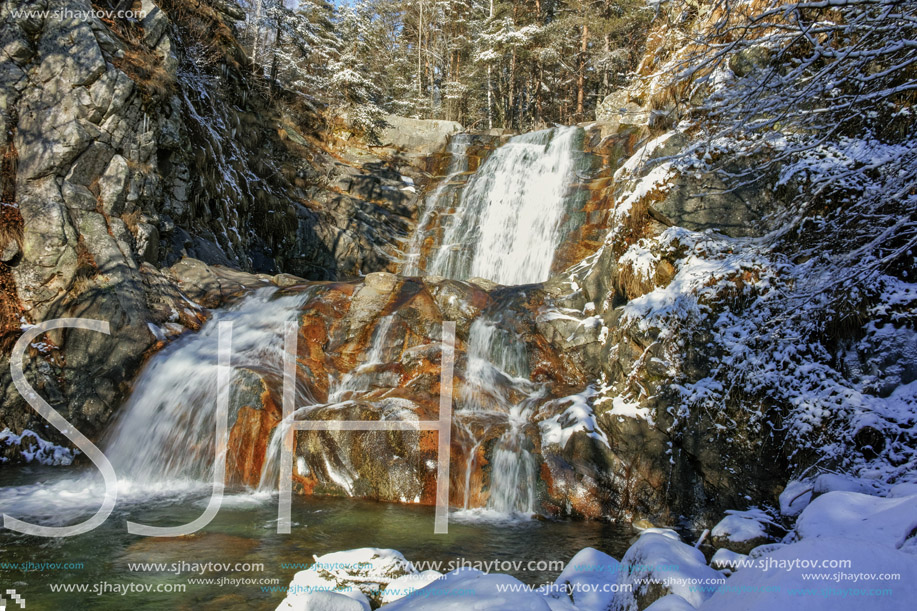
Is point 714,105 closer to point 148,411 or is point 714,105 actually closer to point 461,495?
point 461,495

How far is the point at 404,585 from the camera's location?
4070 millimetres

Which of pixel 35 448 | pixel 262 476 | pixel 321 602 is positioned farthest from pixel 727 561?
pixel 35 448

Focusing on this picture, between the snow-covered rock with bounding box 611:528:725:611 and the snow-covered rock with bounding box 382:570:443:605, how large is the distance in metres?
1.40

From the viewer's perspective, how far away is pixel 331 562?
424 cm

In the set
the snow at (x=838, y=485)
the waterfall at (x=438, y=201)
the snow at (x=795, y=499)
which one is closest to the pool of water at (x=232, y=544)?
the snow at (x=795, y=499)

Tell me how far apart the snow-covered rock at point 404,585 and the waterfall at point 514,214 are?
10282 mm

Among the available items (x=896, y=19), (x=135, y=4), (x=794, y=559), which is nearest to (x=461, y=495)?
(x=794, y=559)

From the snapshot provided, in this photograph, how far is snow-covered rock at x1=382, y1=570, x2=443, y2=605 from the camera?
399 centimetres

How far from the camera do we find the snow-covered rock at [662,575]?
339cm

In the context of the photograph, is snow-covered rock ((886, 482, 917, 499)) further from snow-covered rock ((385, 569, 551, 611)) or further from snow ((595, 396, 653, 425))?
snow-covered rock ((385, 569, 551, 611))

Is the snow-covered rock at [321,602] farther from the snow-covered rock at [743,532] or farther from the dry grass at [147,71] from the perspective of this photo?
the dry grass at [147,71]

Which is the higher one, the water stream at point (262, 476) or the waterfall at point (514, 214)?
the waterfall at point (514, 214)

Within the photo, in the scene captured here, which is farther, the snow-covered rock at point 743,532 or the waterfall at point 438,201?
the waterfall at point 438,201

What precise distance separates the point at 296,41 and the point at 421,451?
21.3 m
